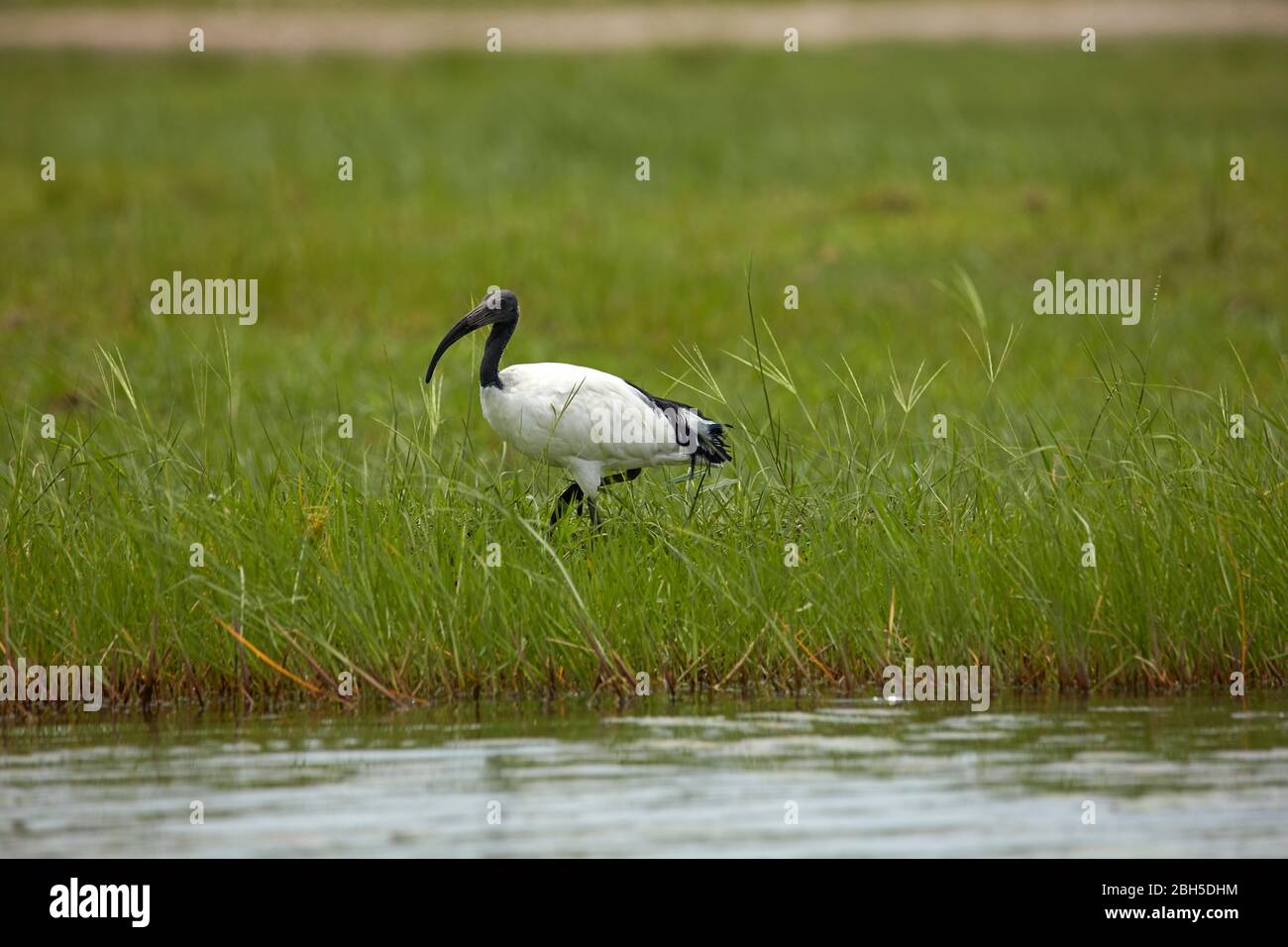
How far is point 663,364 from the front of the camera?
641 inches

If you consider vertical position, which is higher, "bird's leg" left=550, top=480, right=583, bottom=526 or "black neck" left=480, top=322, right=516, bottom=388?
"black neck" left=480, top=322, right=516, bottom=388

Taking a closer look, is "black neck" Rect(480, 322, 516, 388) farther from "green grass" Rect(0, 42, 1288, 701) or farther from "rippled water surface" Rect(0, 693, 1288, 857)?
"rippled water surface" Rect(0, 693, 1288, 857)

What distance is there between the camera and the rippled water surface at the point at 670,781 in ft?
20.3

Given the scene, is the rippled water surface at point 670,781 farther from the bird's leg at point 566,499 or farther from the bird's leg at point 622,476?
the bird's leg at point 622,476

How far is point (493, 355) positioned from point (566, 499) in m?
0.79

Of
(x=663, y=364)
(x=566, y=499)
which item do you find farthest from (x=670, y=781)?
(x=663, y=364)

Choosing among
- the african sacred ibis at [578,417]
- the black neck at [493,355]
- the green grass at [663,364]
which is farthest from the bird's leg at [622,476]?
the black neck at [493,355]

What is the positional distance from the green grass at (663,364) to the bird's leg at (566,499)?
0.71 ft

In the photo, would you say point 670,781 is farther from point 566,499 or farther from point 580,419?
point 566,499

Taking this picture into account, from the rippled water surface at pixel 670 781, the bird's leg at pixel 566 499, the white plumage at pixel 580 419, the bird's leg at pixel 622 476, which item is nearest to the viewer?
the rippled water surface at pixel 670 781

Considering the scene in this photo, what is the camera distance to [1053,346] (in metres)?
16.1

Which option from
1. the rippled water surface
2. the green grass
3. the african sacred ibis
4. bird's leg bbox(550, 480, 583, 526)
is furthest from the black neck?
the rippled water surface

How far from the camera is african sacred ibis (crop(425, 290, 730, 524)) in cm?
1008

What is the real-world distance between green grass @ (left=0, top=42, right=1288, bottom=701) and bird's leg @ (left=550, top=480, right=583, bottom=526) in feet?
0.71
